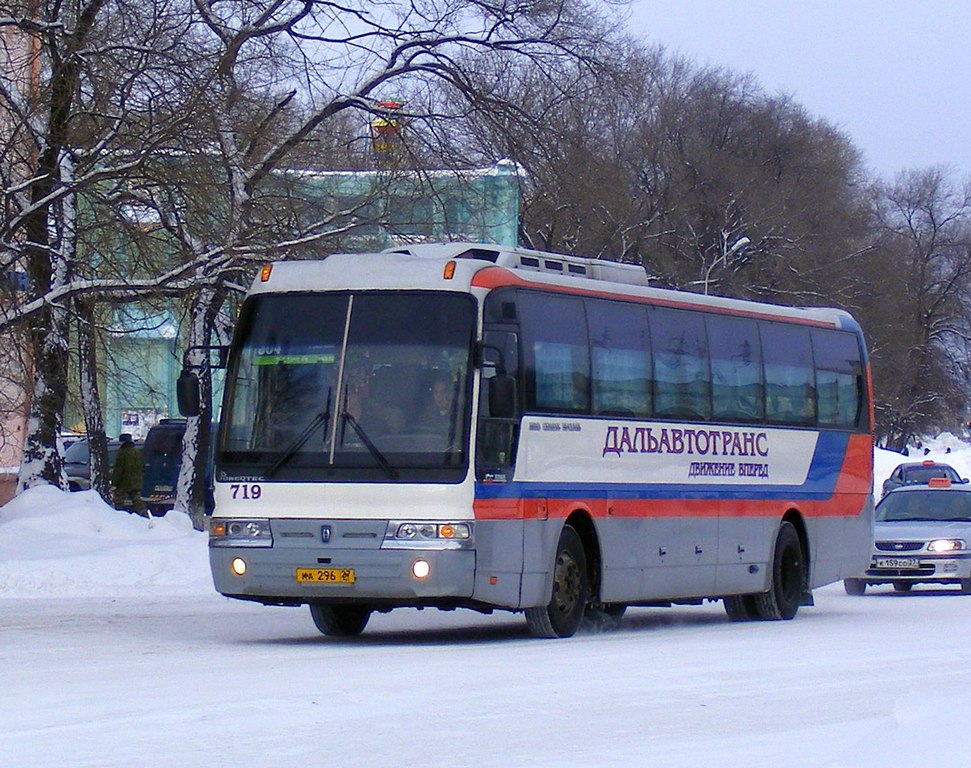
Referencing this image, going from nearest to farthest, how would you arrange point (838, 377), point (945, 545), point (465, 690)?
point (465, 690) → point (838, 377) → point (945, 545)

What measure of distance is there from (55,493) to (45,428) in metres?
1.72

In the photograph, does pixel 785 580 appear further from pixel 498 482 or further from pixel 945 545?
pixel 498 482

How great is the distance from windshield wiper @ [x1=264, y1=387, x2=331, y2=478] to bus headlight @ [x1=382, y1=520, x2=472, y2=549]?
3.47 ft

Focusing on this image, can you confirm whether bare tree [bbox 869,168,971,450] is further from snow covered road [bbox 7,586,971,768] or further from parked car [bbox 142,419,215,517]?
snow covered road [bbox 7,586,971,768]

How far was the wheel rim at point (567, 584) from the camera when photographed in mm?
A: 15914

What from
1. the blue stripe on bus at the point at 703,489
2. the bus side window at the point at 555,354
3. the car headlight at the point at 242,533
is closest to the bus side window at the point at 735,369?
the blue stripe on bus at the point at 703,489

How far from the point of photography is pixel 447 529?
1466cm

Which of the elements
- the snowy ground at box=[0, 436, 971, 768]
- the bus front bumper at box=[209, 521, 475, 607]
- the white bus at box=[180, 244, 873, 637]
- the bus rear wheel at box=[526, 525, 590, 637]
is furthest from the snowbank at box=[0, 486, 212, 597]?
the bus rear wheel at box=[526, 525, 590, 637]

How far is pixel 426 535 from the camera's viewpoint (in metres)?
14.7

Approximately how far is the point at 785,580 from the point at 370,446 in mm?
6745

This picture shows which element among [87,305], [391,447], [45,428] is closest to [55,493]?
[45,428]

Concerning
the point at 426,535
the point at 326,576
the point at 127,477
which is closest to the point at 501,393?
the point at 426,535

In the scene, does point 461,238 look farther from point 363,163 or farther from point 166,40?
point 166,40

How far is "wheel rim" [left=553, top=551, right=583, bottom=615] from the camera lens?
1591cm
